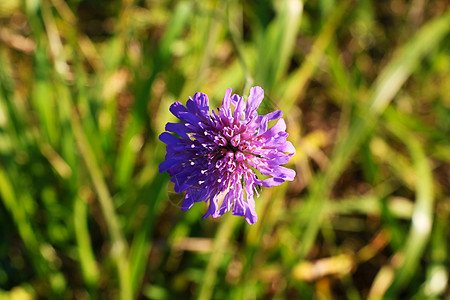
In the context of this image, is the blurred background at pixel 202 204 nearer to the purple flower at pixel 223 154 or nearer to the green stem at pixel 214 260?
the green stem at pixel 214 260

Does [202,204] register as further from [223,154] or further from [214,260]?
[223,154]

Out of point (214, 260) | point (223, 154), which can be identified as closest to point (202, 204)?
point (214, 260)

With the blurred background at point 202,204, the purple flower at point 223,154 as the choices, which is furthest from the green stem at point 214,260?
the purple flower at point 223,154

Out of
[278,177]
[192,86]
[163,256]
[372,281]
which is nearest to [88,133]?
[192,86]

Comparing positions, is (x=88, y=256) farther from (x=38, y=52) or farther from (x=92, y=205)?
(x=38, y=52)

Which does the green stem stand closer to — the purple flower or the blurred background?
the blurred background

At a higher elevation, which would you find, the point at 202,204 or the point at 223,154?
the point at 202,204
